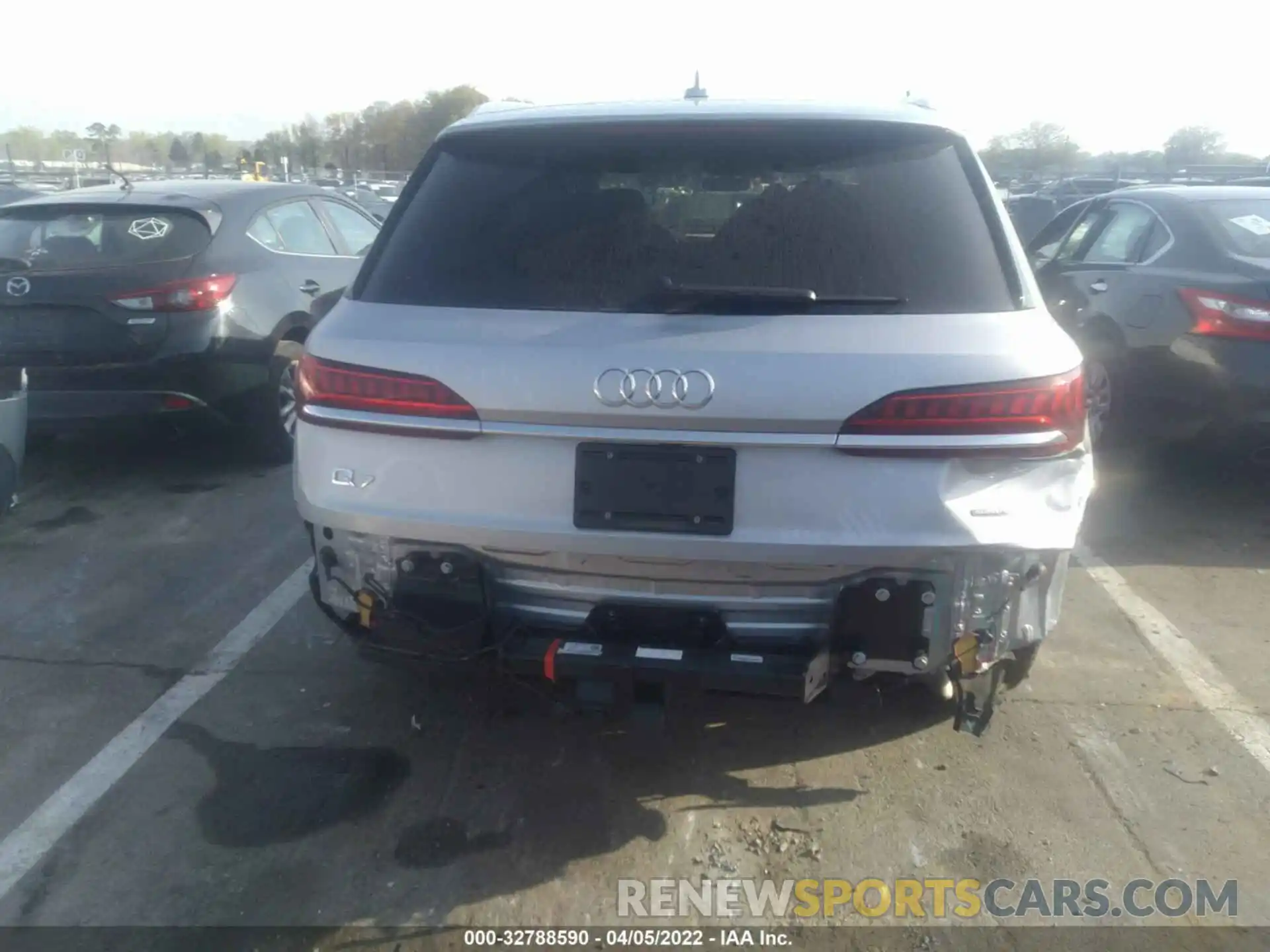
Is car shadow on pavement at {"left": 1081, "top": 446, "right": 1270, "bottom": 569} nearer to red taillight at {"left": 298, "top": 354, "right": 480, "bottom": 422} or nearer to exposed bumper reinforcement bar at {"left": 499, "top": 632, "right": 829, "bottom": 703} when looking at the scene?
exposed bumper reinforcement bar at {"left": 499, "top": 632, "right": 829, "bottom": 703}

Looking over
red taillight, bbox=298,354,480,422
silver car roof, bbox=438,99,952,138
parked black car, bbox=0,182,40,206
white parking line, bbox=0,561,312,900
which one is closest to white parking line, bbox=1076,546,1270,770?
silver car roof, bbox=438,99,952,138

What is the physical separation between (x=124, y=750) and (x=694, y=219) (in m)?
2.42

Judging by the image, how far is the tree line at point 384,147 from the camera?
3681 cm

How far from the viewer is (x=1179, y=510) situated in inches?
233

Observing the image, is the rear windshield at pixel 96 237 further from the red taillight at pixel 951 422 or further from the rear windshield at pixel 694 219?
the red taillight at pixel 951 422

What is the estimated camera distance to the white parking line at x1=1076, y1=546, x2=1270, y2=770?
11.7 ft

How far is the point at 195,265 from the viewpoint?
5.86 meters

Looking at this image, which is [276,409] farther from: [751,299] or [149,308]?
[751,299]

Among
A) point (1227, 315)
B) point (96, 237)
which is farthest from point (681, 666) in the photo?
point (96, 237)

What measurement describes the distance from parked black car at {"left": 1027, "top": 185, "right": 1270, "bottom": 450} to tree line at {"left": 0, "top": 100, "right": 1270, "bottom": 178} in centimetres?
2588

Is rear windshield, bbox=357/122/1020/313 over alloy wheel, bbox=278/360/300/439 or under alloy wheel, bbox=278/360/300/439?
over

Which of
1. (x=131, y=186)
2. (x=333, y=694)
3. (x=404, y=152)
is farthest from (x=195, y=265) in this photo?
(x=404, y=152)

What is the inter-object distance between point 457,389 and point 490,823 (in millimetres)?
1243

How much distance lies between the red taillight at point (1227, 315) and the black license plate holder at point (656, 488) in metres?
3.84
